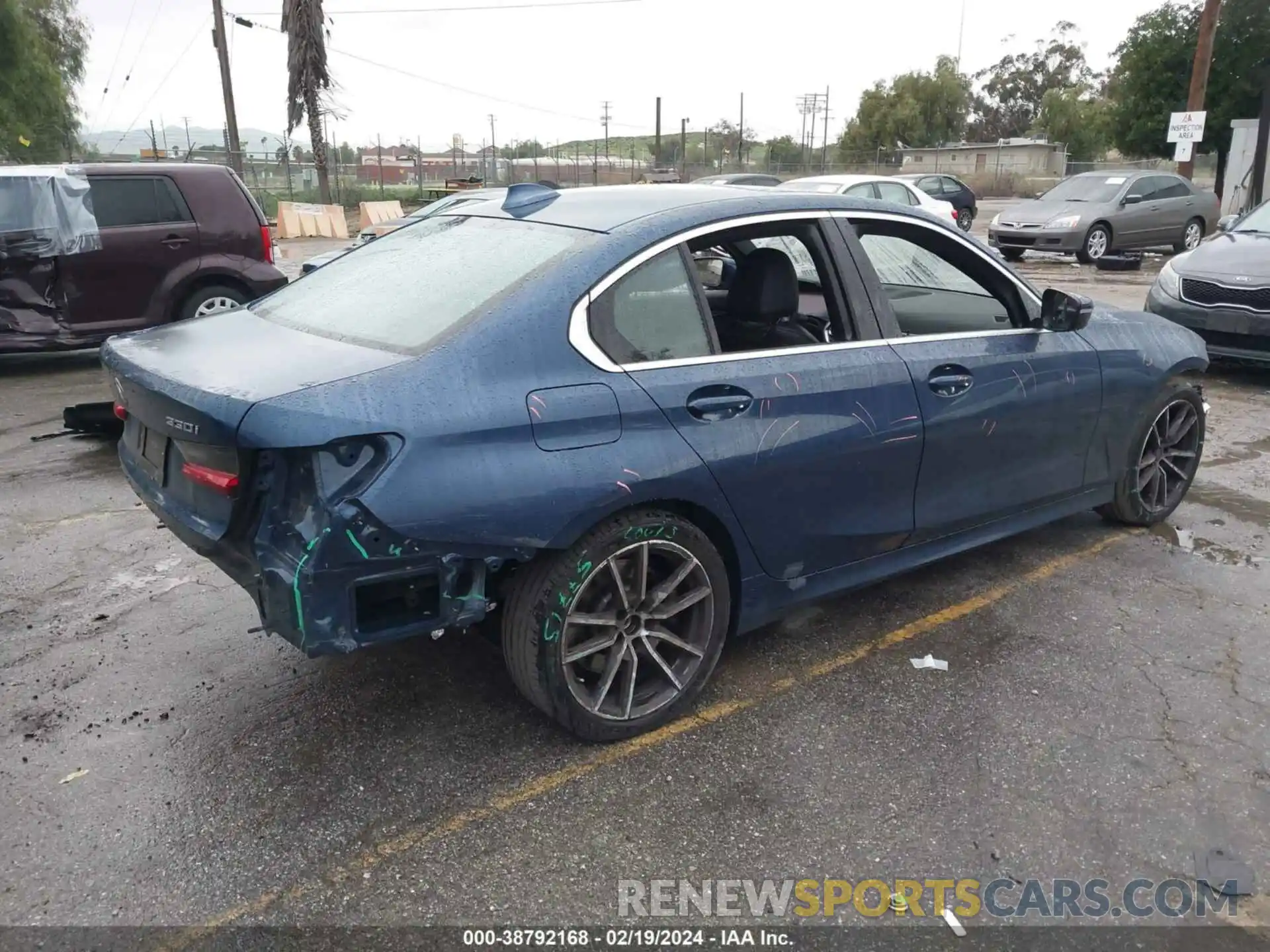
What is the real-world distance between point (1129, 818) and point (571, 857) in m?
1.60

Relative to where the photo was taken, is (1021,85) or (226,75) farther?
(1021,85)

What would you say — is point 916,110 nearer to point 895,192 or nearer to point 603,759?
point 895,192

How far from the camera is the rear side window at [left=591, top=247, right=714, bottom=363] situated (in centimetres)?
295

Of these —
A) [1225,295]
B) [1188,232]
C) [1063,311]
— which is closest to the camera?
[1063,311]

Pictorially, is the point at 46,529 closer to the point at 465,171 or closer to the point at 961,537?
the point at 961,537

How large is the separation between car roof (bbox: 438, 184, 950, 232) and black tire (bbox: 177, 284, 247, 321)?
6163 millimetres

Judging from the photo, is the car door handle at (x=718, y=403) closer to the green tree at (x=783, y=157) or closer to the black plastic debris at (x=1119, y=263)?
the black plastic debris at (x=1119, y=263)

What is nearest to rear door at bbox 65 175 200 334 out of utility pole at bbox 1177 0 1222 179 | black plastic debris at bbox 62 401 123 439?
black plastic debris at bbox 62 401 123 439

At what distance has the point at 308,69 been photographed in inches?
1123

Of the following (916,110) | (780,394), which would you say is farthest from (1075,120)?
(780,394)

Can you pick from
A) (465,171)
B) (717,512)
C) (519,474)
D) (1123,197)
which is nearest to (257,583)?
(519,474)

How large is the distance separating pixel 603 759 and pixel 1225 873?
68.6 inches

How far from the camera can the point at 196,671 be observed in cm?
351

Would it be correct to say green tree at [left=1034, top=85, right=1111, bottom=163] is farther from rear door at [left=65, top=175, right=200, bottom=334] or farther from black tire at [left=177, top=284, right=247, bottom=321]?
rear door at [left=65, top=175, right=200, bottom=334]
